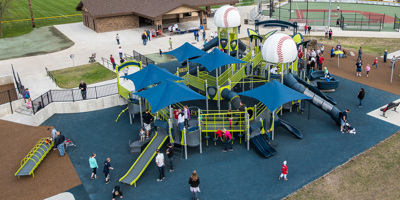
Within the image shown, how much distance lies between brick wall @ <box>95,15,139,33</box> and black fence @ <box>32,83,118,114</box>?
75.9 feet

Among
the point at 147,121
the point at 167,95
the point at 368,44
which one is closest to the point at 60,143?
the point at 147,121

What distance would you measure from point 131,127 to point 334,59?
75.8ft

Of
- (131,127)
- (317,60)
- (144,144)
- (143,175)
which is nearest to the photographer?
(143,175)

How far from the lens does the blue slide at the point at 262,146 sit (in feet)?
65.1

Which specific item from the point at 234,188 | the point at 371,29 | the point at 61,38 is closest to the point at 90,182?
the point at 234,188

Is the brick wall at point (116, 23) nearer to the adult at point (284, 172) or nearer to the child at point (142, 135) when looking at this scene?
the child at point (142, 135)

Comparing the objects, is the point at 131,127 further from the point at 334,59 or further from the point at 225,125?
the point at 334,59

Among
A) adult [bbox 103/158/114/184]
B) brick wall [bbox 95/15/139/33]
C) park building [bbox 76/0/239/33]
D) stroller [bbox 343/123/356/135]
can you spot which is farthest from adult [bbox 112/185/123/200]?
brick wall [bbox 95/15/139/33]

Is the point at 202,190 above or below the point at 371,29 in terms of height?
below

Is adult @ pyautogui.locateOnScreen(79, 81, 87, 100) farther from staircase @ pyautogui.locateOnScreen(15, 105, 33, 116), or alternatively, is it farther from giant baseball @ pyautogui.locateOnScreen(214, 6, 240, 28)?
giant baseball @ pyautogui.locateOnScreen(214, 6, 240, 28)

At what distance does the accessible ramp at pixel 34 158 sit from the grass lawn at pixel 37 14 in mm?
35335

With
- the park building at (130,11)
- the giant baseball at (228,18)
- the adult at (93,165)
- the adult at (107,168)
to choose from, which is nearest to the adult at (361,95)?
Result: the giant baseball at (228,18)

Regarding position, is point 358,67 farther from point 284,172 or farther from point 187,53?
point 284,172

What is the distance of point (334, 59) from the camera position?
120 feet
